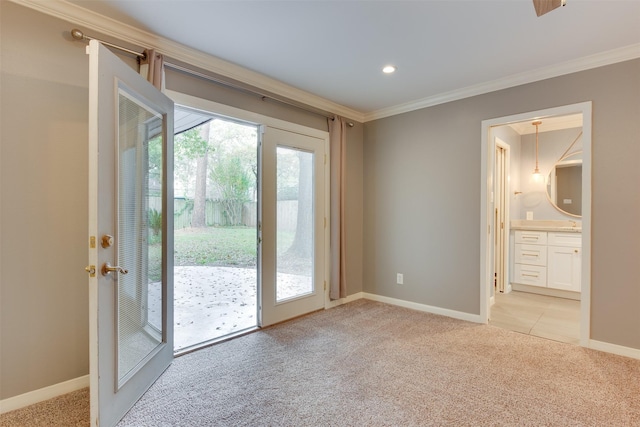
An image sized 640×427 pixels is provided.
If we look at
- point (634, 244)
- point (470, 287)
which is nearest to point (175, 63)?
point (470, 287)

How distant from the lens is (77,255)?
205 cm

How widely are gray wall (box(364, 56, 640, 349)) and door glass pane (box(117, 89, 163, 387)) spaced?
2767 millimetres

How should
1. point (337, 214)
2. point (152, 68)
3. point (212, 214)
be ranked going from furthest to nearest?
point (212, 214) < point (337, 214) < point (152, 68)

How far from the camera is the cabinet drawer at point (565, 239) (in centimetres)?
419

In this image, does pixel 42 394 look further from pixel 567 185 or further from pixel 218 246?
pixel 567 185

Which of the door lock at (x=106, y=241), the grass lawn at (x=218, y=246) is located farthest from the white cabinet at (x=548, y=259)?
the door lock at (x=106, y=241)

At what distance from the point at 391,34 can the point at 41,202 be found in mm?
2638

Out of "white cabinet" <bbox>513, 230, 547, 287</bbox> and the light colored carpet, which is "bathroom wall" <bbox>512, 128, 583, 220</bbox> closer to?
"white cabinet" <bbox>513, 230, 547, 287</bbox>

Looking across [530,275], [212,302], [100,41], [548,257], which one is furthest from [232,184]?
[548,257]

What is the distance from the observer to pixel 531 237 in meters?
4.58

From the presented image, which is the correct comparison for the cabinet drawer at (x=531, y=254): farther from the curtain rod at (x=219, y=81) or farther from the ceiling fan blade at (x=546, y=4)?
the ceiling fan blade at (x=546, y=4)

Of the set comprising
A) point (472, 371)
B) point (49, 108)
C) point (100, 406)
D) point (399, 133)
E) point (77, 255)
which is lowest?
point (472, 371)

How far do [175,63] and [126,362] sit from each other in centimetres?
221

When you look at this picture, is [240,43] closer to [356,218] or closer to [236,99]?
[236,99]
